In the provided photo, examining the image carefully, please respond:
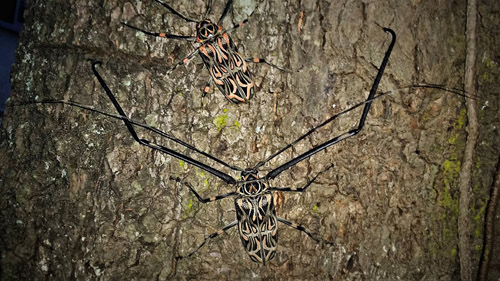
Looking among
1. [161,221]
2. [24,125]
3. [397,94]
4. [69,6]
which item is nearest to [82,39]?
[69,6]

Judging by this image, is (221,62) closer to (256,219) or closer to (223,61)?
(223,61)

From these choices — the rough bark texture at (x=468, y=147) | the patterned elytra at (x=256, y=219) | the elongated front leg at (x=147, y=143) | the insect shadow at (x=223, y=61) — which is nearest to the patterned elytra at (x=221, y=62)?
the insect shadow at (x=223, y=61)

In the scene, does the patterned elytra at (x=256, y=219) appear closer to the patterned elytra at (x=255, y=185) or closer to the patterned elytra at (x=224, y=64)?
the patterned elytra at (x=255, y=185)

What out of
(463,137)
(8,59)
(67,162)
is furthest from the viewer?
(8,59)

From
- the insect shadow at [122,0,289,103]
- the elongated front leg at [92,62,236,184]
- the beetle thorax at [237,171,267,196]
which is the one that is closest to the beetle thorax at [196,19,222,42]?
the insect shadow at [122,0,289,103]

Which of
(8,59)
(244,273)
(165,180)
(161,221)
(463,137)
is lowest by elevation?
(244,273)

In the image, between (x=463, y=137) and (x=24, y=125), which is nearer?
(x=24, y=125)

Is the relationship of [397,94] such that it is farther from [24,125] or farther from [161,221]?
[24,125]
